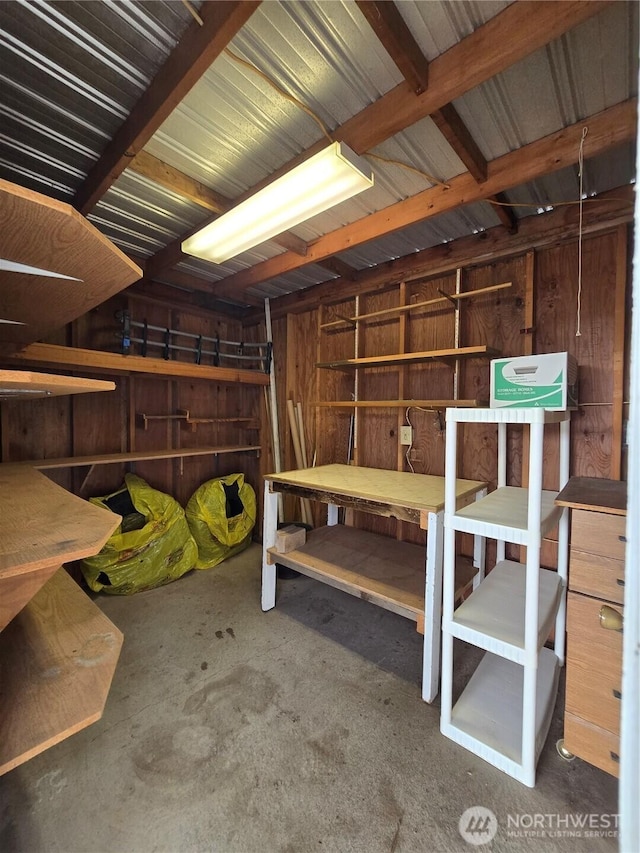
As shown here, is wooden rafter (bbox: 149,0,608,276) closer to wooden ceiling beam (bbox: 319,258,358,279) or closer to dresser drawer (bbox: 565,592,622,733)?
wooden ceiling beam (bbox: 319,258,358,279)

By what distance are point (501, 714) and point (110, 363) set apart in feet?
9.28

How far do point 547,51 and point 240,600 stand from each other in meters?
3.03

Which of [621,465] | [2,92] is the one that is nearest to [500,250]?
[621,465]

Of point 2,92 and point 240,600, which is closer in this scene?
point 2,92

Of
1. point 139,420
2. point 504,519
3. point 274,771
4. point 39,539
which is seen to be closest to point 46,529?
point 39,539

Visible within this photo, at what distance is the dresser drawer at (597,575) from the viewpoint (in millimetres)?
1184

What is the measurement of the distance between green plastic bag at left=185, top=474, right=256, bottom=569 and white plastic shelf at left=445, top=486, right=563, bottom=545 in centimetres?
209

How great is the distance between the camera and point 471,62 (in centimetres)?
105

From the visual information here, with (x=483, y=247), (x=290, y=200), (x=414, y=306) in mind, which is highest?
(x=483, y=247)

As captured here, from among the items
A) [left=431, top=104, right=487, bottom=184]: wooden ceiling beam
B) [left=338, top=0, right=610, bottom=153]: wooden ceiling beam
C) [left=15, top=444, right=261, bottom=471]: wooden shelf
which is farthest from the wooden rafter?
[left=15, top=444, right=261, bottom=471]: wooden shelf

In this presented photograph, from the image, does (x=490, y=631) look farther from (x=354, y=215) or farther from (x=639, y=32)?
(x=354, y=215)

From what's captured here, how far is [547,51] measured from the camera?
1113 mm

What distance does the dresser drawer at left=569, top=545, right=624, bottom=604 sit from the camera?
1184mm

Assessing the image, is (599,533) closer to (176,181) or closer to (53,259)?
(53,259)
